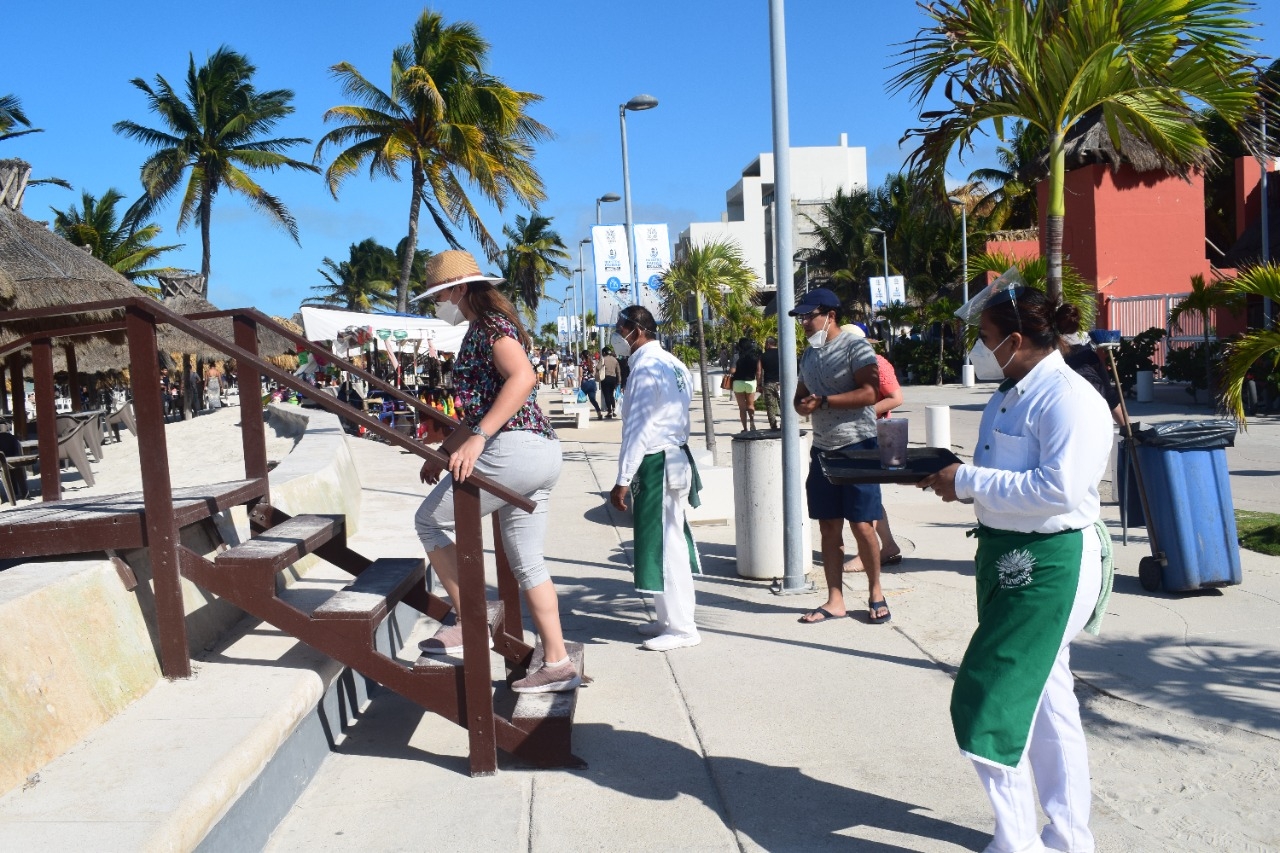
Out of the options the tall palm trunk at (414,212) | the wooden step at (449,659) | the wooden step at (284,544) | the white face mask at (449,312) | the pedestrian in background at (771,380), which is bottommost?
the wooden step at (449,659)

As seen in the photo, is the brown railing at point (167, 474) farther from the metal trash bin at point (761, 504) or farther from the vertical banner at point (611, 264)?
the vertical banner at point (611, 264)

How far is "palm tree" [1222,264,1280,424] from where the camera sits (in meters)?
7.54

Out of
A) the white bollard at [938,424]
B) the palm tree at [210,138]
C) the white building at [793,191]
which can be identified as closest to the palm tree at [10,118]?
the palm tree at [210,138]

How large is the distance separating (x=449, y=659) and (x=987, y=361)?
7.95 feet

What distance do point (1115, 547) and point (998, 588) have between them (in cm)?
537

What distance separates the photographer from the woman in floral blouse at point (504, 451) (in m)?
4.27

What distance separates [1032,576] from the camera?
10.1 feet

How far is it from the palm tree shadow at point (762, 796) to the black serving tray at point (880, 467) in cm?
112

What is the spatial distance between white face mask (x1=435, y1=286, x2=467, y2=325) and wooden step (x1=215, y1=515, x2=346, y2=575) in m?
1.10

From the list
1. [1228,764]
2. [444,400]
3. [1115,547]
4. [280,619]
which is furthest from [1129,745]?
[444,400]

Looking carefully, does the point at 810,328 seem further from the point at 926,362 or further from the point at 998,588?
→ the point at 926,362

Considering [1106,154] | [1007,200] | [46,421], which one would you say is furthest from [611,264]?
[1007,200]

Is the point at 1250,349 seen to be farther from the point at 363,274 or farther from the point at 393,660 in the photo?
the point at 363,274

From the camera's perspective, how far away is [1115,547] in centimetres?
792
